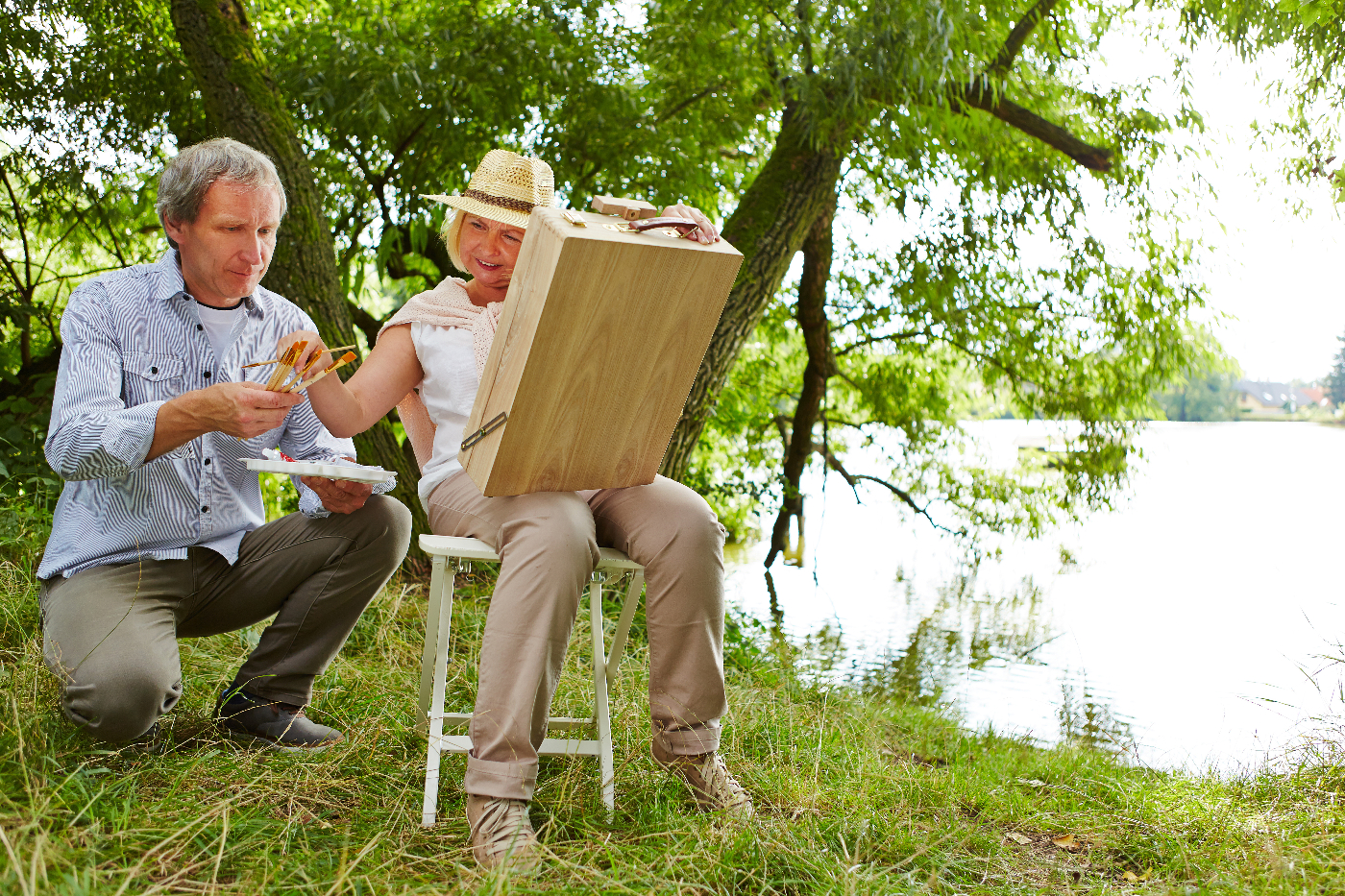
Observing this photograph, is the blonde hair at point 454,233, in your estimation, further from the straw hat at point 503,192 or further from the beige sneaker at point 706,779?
the beige sneaker at point 706,779

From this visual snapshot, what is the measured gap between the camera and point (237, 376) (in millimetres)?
2395

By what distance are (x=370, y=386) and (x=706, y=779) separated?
1117 mm

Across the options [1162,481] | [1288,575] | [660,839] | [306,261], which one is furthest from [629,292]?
[1162,481]

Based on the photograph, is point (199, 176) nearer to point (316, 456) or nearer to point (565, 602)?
point (316, 456)

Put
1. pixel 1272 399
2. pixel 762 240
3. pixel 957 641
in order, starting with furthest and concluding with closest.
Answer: pixel 1272 399, pixel 957 641, pixel 762 240

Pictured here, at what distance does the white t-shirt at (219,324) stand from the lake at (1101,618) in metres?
2.71

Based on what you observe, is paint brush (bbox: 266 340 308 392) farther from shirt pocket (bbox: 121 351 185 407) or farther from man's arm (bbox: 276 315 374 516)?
shirt pocket (bbox: 121 351 185 407)

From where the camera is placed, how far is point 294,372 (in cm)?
204

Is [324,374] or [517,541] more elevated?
[324,374]

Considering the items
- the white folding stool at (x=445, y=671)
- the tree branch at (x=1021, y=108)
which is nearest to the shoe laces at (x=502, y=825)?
the white folding stool at (x=445, y=671)

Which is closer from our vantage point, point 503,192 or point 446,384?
point 446,384

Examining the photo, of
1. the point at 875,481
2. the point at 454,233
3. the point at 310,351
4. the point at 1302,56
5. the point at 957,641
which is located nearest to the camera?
the point at 310,351

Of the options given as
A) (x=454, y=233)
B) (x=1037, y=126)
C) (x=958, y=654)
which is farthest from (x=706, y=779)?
(x=1037, y=126)

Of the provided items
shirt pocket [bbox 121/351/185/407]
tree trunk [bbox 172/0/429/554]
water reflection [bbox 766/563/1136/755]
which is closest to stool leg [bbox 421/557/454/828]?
shirt pocket [bbox 121/351/185/407]
